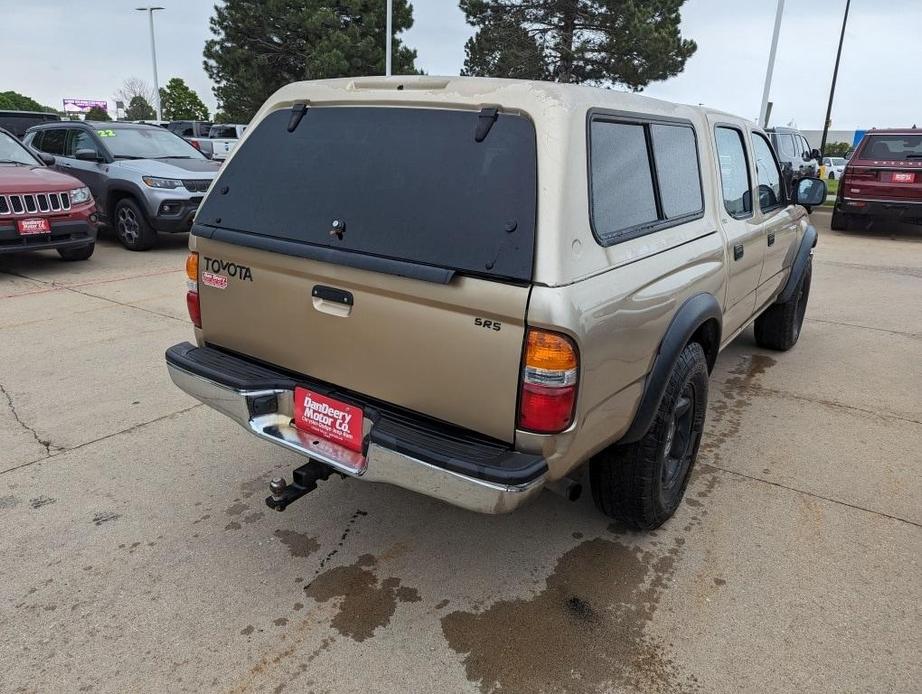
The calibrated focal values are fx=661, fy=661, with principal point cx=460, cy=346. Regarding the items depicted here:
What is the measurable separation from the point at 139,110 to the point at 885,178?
2736 inches

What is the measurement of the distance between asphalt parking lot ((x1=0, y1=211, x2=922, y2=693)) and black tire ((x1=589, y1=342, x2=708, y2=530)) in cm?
19

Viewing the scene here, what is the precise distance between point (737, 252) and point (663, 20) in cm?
2454

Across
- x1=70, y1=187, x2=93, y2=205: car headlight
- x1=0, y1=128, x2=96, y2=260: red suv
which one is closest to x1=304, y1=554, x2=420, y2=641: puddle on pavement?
x1=0, y1=128, x2=96, y2=260: red suv

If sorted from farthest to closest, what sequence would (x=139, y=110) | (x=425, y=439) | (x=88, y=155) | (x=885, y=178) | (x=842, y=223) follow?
1. (x=139, y=110)
2. (x=842, y=223)
3. (x=885, y=178)
4. (x=88, y=155)
5. (x=425, y=439)

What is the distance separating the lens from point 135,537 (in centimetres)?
287

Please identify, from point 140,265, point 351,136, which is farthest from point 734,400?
point 140,265

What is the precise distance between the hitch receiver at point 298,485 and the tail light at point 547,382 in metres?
0.94

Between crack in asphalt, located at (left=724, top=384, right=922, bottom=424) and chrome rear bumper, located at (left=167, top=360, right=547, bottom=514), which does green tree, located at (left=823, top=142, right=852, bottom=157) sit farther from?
chrome rear bumper, located at (left=167, top=360, right=547, bottom=514)

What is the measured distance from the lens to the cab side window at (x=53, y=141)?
9984mm

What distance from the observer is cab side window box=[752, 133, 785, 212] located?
4.24 metres

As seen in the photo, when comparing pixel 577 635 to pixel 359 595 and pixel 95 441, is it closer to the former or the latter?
pixel 359 595

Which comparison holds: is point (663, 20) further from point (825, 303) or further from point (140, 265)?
point (140, 265)

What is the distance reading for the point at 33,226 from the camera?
23.2 ft

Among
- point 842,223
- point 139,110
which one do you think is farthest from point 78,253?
point 139,110
